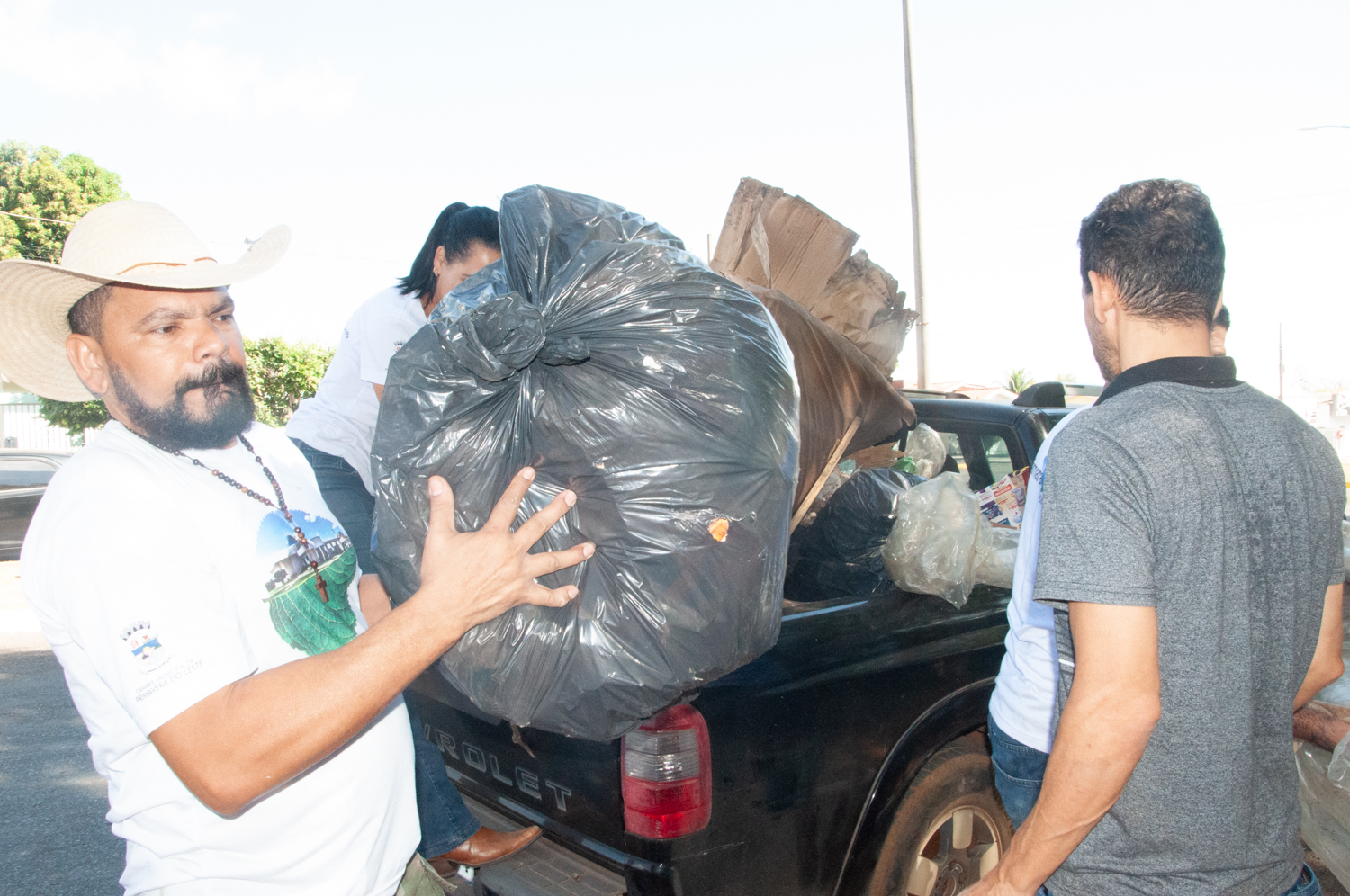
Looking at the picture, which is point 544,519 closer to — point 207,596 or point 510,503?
point 510,503

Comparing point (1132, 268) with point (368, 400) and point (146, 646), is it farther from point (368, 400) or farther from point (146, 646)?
point (368, 400)

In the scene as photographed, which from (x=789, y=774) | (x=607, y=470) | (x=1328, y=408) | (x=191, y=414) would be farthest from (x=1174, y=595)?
(x=1328, y=408)

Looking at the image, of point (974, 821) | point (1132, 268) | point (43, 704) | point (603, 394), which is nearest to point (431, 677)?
point (603, 394)

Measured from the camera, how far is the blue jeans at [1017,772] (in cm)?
176

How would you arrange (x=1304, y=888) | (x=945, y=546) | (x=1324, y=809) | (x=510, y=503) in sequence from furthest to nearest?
(x=945, y=546) < (x=1324, y=809) < (x=1304, y=888) < (x=510, y=503)

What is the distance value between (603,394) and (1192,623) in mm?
975

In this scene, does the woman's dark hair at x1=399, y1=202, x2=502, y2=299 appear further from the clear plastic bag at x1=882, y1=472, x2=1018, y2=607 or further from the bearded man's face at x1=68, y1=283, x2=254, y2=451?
the clear plastic bag at x1=882, y1=472, x2=1018, y2=607

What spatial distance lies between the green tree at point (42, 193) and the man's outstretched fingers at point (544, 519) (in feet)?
66.8

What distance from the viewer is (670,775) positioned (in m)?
1.91

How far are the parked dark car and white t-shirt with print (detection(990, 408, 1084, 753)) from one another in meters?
11.3

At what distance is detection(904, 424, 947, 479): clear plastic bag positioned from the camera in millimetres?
3504

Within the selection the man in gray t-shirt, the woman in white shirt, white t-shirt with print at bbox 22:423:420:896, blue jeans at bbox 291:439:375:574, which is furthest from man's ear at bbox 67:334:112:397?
the man in gray t-shirt

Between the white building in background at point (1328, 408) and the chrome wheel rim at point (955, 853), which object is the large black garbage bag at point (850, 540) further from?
the white building in background at point (1328, 408)

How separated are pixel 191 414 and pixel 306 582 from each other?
1.13 feet
